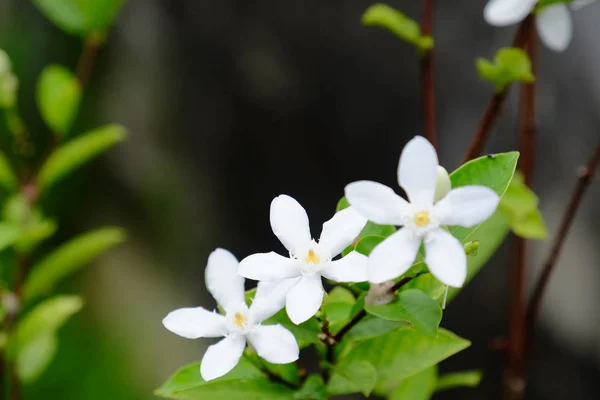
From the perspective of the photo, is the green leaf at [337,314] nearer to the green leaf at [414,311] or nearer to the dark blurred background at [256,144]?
the green leaf at [414,311]

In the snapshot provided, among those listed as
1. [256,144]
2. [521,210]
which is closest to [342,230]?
[521,210]

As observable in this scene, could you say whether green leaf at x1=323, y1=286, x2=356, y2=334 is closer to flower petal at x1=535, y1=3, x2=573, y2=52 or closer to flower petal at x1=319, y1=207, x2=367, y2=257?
flower petal at x1=319, y1=207, x2=367, y2=257

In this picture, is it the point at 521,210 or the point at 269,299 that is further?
the point at 521,210

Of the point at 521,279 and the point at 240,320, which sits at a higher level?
the point at 240,320

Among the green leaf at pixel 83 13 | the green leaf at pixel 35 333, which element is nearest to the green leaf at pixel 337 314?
the green leaf at pixel 35 333

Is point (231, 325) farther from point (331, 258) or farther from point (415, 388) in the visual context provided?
point (415, 388)

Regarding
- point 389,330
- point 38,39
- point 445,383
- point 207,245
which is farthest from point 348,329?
point 38,39

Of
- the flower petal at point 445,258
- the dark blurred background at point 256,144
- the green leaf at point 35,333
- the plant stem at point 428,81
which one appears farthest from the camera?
the dark blurred background at point 256,144
